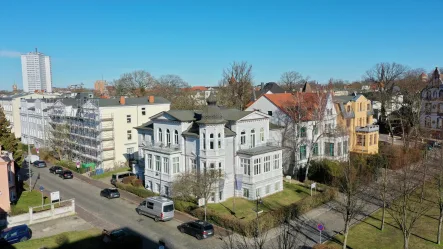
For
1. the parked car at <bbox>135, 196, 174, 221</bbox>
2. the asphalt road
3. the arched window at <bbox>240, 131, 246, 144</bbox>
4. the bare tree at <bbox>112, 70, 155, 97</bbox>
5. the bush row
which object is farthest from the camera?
the bare tree at <bbox>112, 70, 155, 97</bbox>

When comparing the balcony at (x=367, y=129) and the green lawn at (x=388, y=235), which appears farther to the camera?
the balcony at (x=367, y=129)

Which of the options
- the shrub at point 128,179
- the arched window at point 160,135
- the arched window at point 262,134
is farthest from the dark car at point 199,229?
the shrub at point 128,179

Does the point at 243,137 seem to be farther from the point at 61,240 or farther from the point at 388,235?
the point at 61,240

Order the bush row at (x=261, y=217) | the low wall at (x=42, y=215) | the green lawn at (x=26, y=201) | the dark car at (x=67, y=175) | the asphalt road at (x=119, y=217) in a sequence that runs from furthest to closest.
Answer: the dark car at (x=67, y=175) < the green lawn at (x=26, y=201) < the low wall at (x=42, y=215) < the bush row at (x=261, y=217) < the asphalt road at (x=119, y=217)

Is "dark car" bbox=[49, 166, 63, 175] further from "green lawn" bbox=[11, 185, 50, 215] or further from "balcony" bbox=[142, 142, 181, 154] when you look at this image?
"balcony" bbox=[142, 142, 181, 154]

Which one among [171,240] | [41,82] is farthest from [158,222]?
[41,82]

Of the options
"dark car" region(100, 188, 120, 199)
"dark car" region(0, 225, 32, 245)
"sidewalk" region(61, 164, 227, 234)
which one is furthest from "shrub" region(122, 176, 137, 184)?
"dark car" region(0, 225, 32, 245)

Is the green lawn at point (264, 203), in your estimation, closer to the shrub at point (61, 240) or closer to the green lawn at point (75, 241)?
the green lawn at point (75, 241)
